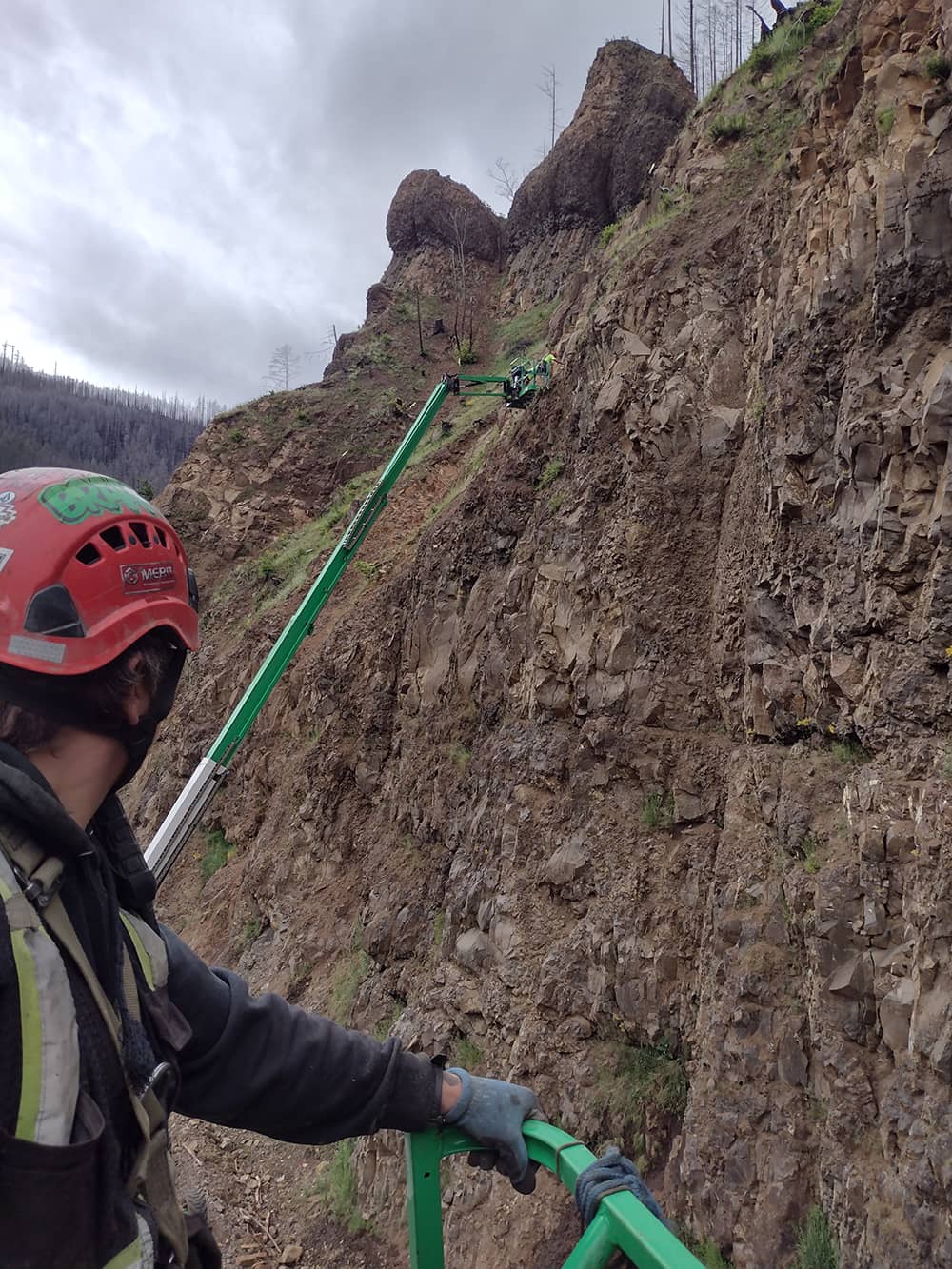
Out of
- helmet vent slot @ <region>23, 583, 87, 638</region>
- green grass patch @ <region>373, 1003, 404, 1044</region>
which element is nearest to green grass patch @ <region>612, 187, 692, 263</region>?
green grass patch @ <region>373, 1003, 404, 1044</region>

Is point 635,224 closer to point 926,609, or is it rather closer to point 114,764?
point 926,609

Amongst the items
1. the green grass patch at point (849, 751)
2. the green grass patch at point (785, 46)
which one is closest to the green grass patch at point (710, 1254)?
the green grass patch at point (849, 751)

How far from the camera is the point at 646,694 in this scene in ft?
19.6

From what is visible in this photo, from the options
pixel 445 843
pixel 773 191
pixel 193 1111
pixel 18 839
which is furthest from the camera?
pixel 445 843

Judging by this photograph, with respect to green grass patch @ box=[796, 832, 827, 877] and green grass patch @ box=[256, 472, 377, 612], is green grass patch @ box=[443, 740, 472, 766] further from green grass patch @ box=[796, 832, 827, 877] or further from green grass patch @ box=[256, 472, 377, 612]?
green grass patch @ box=[256, 472, 377, 612]

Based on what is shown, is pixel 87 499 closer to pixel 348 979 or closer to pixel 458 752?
pixel 458 752

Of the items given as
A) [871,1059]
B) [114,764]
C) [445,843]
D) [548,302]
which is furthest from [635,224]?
[548,302]

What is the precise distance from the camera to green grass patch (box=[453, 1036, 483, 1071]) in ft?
18.6

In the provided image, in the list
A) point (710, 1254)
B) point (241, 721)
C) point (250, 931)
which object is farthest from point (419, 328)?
point (710, 1254)

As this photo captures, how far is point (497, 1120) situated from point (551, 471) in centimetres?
697

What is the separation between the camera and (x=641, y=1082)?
4.73 metres

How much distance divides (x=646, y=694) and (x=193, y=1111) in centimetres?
457

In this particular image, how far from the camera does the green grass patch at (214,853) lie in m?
11.8

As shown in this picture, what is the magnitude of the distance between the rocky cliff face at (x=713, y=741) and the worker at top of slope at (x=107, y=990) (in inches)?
88.4
